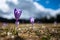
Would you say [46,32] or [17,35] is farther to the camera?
[46,32]

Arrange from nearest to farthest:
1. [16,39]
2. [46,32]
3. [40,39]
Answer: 1. [16,39]
2. [40,39]
3. [46,32]

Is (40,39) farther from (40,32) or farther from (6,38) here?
(6,38)

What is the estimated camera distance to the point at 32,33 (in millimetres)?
4242

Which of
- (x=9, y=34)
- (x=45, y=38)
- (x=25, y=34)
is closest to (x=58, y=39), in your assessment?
(x=45, y=38)

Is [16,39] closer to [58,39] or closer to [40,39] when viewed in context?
[40,39]

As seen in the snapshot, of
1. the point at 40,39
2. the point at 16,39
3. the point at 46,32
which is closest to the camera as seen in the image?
the point at 16,39

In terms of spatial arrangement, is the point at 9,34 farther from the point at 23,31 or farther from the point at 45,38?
the point at 45,38

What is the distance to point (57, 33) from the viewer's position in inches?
175

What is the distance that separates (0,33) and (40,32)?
792 mm

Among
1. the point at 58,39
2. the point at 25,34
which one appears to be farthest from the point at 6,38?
the point at 58,39

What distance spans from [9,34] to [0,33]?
0.23 metres

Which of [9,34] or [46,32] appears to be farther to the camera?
[46,32]

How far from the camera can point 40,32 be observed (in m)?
4.32

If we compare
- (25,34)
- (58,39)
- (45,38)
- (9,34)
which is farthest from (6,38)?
(58,39)
